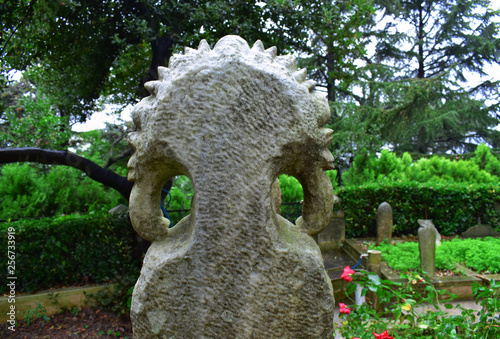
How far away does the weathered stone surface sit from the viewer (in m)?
7.45

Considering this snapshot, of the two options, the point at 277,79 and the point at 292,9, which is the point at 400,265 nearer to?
the point at 292,9

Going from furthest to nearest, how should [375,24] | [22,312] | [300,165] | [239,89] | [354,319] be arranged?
[375,24], [22,312], [354,319], [300,165], [239,89]

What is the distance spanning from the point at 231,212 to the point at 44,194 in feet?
20.3

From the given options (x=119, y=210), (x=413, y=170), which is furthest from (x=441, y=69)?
(x=119, y=210)

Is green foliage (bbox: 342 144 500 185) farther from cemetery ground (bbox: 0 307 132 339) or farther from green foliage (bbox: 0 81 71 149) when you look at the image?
green foliage (bbox: 0 81 71 149)

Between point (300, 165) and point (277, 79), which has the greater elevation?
point (277, 79)

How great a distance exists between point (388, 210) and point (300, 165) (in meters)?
5.51

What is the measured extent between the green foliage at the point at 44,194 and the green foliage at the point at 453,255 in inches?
200

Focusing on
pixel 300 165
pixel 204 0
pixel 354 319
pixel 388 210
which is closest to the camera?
pixel 300 165

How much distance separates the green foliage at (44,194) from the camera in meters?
6.42

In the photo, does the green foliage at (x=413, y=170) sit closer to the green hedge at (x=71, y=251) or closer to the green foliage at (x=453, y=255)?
the green foliage at (x=453, y=255)

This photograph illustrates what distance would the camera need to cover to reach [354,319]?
8.50 ft

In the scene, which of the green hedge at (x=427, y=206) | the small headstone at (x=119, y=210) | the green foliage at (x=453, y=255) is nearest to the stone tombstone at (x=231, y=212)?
the small headstone at (x=119, y=210)

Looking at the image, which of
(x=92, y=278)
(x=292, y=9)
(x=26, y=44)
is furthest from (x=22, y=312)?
(x=292, y=9)
